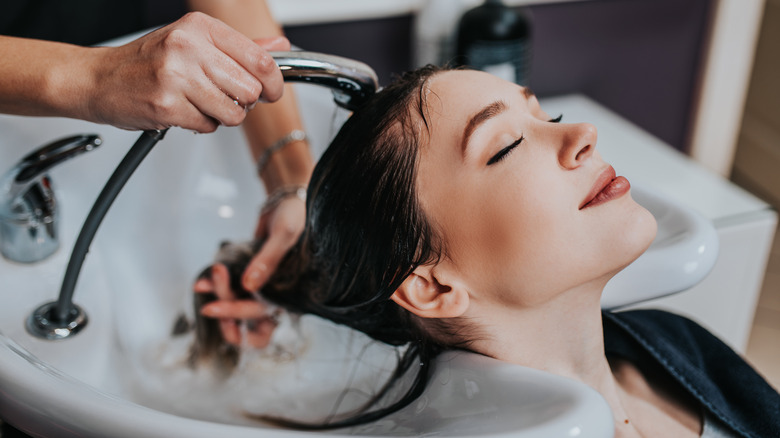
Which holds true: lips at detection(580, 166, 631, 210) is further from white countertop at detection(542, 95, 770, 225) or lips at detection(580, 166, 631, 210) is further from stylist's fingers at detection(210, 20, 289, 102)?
white countertop at detection(542, 95, 770, 225)

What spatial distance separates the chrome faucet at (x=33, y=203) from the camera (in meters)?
0.72

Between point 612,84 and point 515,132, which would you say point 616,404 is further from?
point 612,84

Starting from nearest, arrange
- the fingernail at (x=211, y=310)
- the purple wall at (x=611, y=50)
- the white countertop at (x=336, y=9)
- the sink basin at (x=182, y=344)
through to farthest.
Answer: the sink basin at (x=182, y=344), the fingernail at (x=211, y=310), the white countertop at (x=336, y=9), the purple wall at (x=611, y=50)

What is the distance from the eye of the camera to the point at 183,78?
0.53m

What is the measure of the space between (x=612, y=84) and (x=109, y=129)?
3.60ft

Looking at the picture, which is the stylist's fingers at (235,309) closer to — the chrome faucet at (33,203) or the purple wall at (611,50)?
the chrome faucet at (33,203)

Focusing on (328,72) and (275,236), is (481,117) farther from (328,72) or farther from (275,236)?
(275,236)

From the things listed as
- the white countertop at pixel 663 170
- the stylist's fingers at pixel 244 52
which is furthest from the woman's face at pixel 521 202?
the white countertop at pixel 663 170

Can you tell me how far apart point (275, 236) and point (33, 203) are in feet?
0.92

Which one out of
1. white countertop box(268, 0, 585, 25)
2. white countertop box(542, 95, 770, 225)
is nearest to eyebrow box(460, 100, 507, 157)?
white countertop box(542, 95, 770, 225)

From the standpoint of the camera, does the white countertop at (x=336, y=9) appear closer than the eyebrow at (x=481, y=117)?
No

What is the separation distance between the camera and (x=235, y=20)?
100 centimetres

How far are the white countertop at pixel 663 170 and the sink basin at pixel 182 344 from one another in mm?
404

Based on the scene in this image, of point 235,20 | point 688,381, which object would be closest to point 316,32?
point 235,20
